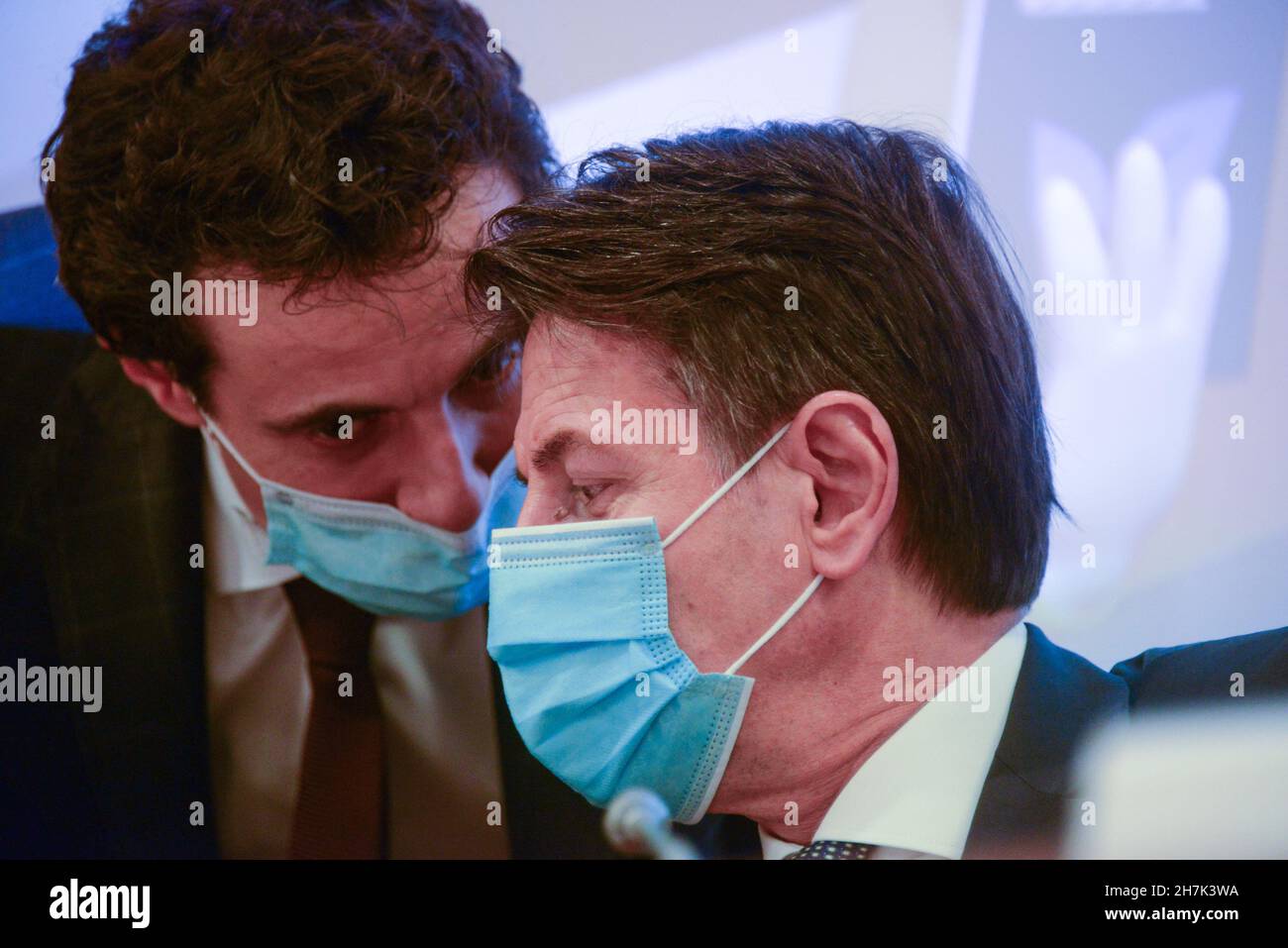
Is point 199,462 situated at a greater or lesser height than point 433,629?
greater

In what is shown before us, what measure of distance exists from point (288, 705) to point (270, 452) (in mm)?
502

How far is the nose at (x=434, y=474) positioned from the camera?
88.7 inches

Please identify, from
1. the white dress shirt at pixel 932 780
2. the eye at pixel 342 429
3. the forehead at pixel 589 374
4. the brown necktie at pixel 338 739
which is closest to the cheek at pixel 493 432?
the eye at pixel 342 429

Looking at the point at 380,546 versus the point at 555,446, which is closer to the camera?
the point at 555,446

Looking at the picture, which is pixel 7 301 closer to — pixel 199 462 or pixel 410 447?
pixel 199 462

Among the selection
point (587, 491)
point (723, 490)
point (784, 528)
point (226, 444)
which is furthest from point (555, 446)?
point (226, 444)

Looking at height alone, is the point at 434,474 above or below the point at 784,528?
above

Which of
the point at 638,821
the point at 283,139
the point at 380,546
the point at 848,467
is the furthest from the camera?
the point at 380,546

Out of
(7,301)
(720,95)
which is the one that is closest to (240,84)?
(7,301)

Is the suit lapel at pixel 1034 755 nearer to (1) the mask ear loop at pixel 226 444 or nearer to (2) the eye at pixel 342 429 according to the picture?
(2) the eye at pixel 342 429

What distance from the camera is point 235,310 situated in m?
2.23

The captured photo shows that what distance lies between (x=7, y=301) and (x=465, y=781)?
1298mm

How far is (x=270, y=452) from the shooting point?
2285 millimetres

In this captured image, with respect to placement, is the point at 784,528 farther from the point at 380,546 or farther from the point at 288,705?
the point at 288,705
